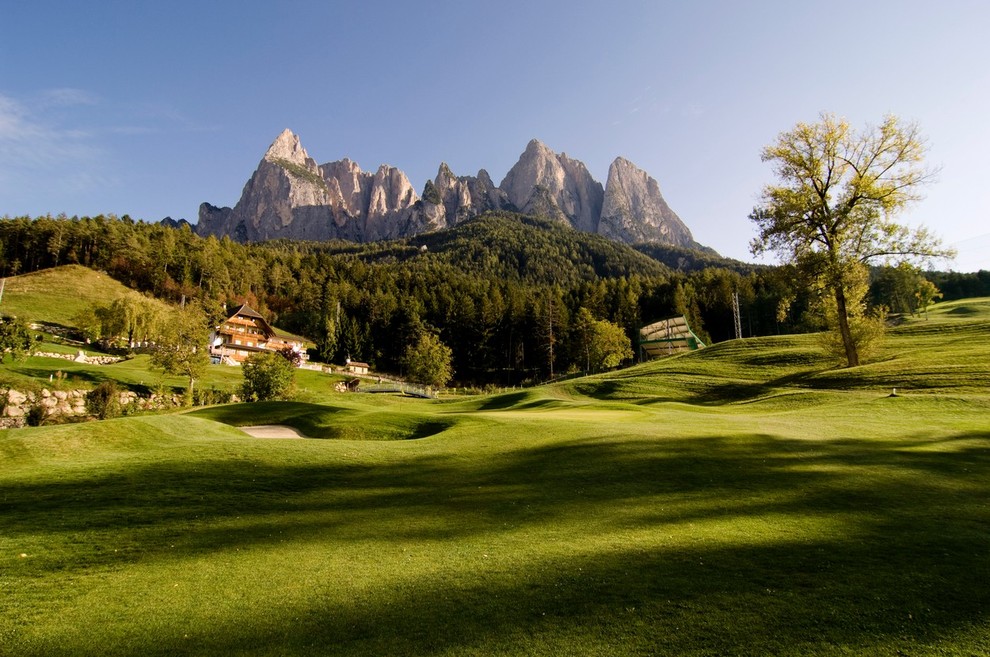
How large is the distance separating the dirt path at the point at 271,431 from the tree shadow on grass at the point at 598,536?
9903 millimetres

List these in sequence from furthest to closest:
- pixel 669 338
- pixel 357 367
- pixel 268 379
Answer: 1. pixel 357 367
2. pixel 669 338
3. pixel 268 379

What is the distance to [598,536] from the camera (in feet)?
31.0

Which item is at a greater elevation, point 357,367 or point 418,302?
point 418,302

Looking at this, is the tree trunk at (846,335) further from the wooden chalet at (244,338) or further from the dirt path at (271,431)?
the wooden chalet at (244,338)

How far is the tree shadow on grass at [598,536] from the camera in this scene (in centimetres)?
606

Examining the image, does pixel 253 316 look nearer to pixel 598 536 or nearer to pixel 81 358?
pixel 81 358

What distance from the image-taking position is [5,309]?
8406 centimetres

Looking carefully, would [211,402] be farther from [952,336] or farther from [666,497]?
[952,336]

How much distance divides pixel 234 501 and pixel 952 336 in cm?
6005

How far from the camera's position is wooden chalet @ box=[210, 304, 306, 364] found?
108 metres

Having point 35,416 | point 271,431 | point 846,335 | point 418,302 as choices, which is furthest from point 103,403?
point 418,302

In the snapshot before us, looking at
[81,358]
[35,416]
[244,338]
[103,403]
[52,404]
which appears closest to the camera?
[35,416]

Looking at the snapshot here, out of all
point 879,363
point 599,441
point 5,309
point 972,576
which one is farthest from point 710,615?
point 5,309

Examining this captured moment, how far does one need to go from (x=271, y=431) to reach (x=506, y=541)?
69.0 feet
